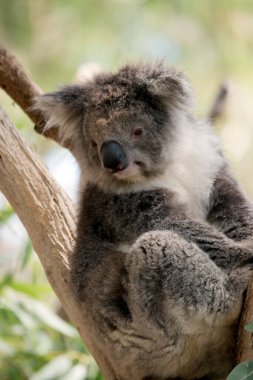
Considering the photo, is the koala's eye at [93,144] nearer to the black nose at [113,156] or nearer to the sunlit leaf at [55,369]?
the black nose at [113,156]

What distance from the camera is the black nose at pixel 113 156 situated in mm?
3557

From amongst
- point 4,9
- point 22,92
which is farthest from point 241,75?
point 22,92

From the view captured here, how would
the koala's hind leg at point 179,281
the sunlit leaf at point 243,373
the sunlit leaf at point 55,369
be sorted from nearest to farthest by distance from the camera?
the sunlit leaf at point 243,373
the koala's hind leg at point 179,281
the sunlit leaf at point 55,369

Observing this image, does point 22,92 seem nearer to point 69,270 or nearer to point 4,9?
point 69,270

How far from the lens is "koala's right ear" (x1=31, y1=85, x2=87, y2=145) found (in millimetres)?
3846

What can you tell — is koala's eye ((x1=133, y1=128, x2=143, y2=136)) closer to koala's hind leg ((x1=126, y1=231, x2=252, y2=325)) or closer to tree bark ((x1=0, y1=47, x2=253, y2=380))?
tree bark ((x1=0, y1=47, x2=253, y2=380))

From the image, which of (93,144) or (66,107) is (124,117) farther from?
(66,107)

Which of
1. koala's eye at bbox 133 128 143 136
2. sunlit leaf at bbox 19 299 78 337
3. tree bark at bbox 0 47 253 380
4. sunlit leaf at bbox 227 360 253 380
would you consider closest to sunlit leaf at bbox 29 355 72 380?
sunlit leaf at bbox 19 299 78 337

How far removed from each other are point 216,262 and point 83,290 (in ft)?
2.28

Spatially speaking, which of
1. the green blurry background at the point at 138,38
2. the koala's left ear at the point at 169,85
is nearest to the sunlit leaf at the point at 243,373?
the koala's left ear at the point at 169,85

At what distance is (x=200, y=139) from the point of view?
3965 mm

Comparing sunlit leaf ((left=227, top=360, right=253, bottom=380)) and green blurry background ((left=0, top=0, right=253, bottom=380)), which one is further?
Answer: green blurry background ((left=0, top=0, right=253, bottom=380))

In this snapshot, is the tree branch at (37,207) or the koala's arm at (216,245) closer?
the koala's arm at (216,245)

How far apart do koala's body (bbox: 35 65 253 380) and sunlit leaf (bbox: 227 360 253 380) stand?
60 centimetres
